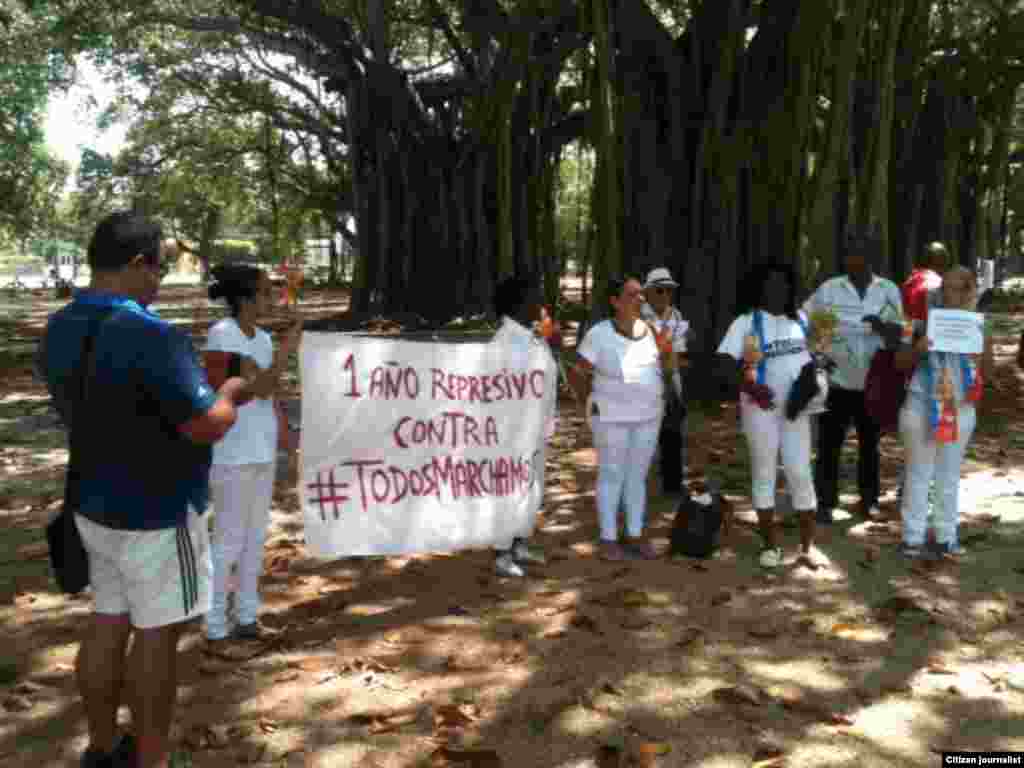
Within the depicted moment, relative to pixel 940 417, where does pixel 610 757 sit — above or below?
below

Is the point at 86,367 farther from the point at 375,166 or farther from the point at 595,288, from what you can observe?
the point at 375,166

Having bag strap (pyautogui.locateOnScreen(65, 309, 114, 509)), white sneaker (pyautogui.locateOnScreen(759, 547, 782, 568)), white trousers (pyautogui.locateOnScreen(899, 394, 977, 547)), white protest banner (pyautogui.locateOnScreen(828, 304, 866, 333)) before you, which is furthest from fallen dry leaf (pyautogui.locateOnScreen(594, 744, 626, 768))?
white protest banner (pyautogui.locateOnScreen(828, 304, 866, 333))

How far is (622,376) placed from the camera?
5242 millimetres

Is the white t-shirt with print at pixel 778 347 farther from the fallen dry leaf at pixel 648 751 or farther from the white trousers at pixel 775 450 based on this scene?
the fallen dry leaf at pixel 648 751

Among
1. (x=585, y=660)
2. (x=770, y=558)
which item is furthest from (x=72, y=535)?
(x=770, y=558)

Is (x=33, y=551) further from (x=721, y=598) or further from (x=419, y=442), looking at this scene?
(x=721, y=598)

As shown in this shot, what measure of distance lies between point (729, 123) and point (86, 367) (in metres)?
8.26

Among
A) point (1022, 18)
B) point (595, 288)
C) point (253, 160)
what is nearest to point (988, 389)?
point (1022, 18)

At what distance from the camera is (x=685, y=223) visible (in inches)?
404

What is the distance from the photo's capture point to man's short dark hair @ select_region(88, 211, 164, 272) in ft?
9.44

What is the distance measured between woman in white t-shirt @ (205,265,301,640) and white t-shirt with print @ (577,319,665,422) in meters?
1.80

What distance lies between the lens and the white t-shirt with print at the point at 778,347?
5312 millimetres

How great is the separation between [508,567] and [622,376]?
118cm

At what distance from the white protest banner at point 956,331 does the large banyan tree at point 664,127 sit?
3.75 meters
